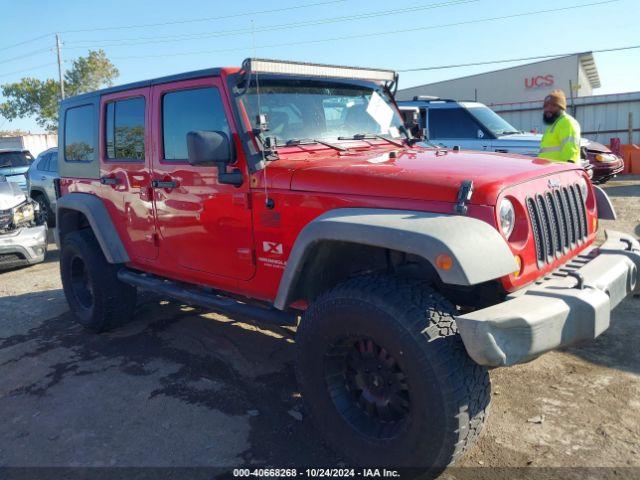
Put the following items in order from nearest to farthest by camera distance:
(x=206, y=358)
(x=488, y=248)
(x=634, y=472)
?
(x=488, y=248)
(x=634, y=472)
(x=206, y=358)

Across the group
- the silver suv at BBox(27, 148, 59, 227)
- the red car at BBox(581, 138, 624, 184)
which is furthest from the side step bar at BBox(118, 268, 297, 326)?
the red car at BBox(581, 138, 624, 184)

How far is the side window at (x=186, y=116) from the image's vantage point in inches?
139

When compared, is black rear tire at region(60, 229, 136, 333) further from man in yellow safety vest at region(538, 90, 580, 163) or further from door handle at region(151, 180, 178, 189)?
man in yellow safety vest at region(538, 90, 580, 163)

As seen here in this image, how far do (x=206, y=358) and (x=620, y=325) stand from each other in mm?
3397

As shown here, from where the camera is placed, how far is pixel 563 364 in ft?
12.6

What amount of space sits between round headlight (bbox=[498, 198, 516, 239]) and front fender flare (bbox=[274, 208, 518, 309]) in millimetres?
166

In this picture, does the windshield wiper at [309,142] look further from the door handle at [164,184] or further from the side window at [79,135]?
the side window at [79,135]

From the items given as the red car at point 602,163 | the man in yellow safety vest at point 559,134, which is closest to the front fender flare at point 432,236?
the man in yellow safety vest at point 559,134

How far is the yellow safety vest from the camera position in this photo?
19.6 feet

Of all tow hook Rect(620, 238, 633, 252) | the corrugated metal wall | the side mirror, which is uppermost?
the corrugated metal wall

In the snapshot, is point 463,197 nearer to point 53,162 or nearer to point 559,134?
point 559,134

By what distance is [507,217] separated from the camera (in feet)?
8.66

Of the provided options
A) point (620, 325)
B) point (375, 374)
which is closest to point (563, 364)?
point (620, 325)

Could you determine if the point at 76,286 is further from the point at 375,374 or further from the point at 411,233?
the point at 411,233
